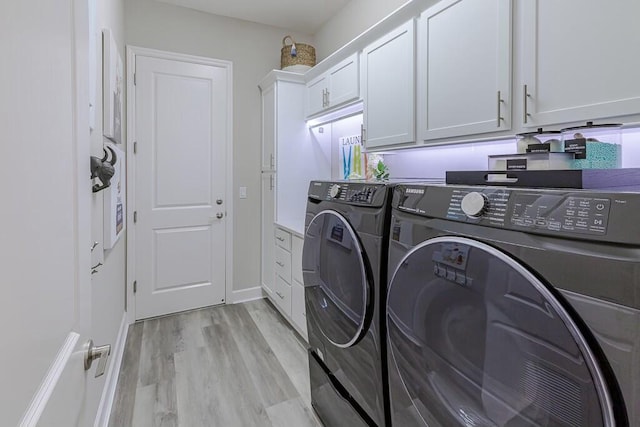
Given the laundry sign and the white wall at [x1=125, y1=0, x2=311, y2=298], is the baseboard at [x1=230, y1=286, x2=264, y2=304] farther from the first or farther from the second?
the laundry sign

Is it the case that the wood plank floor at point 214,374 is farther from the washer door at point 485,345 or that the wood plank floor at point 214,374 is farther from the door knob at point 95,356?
the door knob at point 95,356

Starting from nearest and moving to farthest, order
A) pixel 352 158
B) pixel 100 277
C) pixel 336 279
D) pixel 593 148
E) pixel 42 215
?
pixel 42 215, pixel 593 148, pixel 336 279, pixel 100 277, pixel 352 158

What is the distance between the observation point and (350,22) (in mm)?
2969

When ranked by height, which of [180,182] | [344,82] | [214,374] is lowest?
[214,374]

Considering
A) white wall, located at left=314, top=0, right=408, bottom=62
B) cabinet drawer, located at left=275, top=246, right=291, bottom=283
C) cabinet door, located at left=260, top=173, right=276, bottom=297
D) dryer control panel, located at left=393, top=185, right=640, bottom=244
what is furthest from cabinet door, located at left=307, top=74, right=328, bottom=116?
dryer control panel, located at left=393, top=185, right=640, bottom=244

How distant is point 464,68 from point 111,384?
259 centimetres

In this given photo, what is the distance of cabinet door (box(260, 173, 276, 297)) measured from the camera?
3.25m

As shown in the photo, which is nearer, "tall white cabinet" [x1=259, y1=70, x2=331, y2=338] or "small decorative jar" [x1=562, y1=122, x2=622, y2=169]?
"small decorative jar" [x1=562, y1=122, x2=622, y2=169]

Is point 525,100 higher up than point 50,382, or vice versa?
point 525,100

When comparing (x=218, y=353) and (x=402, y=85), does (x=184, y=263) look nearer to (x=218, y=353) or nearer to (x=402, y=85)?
(x=218, y=353)

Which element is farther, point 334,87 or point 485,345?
point 334,87

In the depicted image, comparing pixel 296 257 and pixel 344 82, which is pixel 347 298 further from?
pixel 344 82

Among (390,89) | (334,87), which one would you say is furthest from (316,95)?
(390,89)

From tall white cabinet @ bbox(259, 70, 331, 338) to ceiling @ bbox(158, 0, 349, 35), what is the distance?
60 cm
